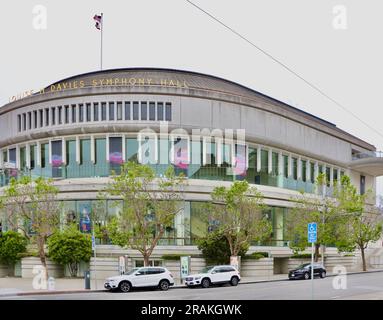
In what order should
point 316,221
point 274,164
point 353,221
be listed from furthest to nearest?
1. point 274,164
2. point 353,221
3. point 316,221

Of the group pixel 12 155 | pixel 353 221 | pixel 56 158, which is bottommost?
pixel 353 221

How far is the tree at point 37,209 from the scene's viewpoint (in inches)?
1373

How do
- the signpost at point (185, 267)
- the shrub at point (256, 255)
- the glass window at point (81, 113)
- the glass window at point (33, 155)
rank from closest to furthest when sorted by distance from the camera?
the signpost at point (185, 267)
the shrub at point (256, 255)
the glass window at point (81, 113)
the glass window at point (33, 155)

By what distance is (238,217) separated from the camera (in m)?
38.3

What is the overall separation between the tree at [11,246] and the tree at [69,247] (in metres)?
4.18

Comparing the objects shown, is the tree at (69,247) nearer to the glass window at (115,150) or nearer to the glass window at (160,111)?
the glass window at (115,150)

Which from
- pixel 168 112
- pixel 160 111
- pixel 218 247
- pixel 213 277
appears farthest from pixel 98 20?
pixel 213 277

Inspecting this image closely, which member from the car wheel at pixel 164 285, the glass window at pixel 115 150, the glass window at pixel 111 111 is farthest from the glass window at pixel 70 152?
the car wheel at pixel 164 285

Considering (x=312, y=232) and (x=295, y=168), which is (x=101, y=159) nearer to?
(x=295, y=168)

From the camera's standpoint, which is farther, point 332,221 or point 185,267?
point 332,221

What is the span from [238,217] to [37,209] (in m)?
14.4

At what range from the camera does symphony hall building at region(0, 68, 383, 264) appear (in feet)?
142

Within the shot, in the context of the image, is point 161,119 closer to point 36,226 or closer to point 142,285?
point 36,226

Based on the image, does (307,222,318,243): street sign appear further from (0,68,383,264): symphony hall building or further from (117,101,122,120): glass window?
(117,101,122,120): glass window
